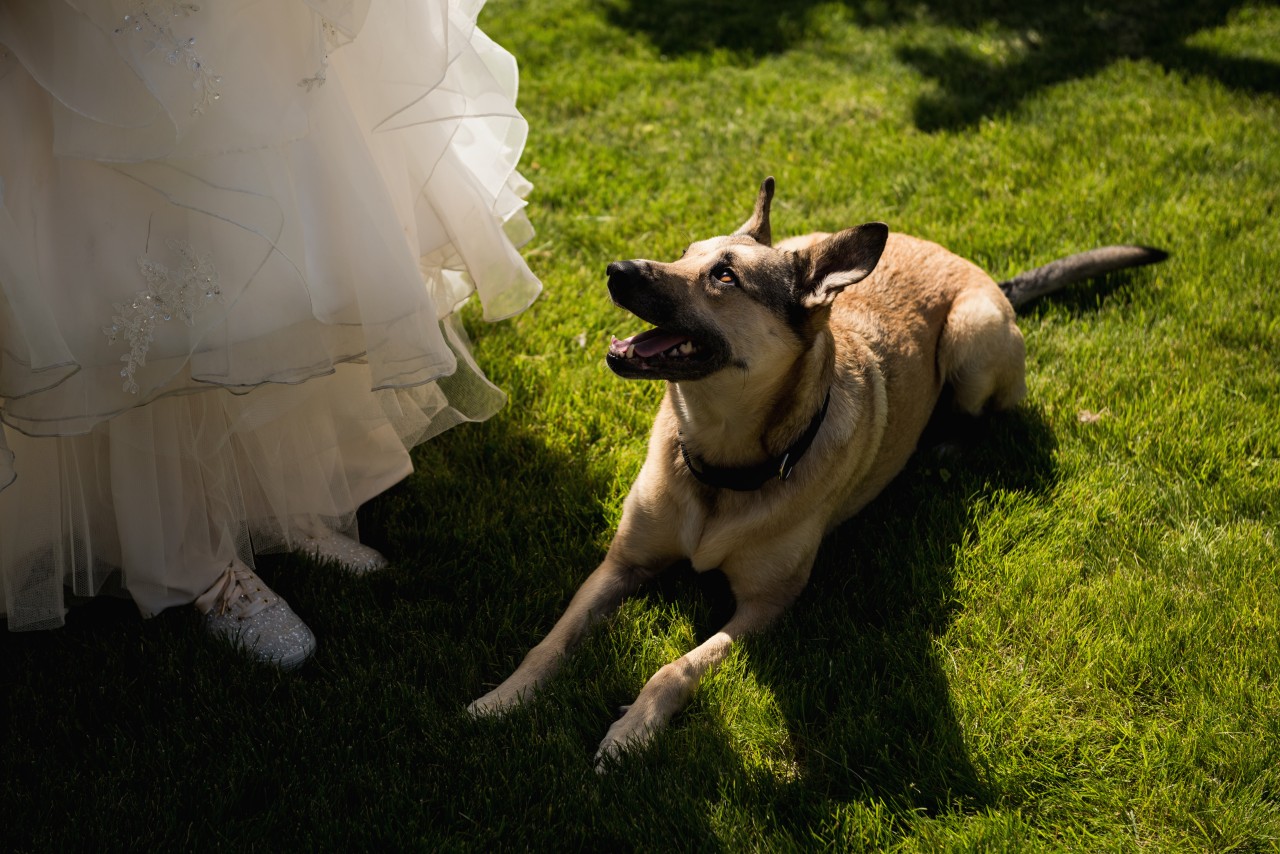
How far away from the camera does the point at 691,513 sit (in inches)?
138

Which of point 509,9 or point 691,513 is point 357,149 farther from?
point 509,9

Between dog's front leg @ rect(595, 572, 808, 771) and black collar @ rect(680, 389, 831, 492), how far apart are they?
1.23 feet

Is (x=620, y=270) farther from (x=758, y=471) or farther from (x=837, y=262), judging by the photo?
(x=758, y=471)

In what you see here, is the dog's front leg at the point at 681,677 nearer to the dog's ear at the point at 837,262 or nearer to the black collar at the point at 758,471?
the black collar at the point at 758,471

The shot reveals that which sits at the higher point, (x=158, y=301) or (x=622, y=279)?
(x=158, y=301)

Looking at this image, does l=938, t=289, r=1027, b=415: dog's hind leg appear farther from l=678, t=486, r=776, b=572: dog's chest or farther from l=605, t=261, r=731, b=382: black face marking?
l=605, t=261, r=731, b=382: black face marking

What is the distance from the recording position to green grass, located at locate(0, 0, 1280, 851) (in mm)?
2785

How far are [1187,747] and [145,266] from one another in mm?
3234

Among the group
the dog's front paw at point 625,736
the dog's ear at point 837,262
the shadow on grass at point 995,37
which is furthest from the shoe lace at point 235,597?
the shadow on grass at point 995,37

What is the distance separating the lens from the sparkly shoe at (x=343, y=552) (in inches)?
143

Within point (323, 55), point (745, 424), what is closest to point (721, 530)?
point (745, 424)

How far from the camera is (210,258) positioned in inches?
108

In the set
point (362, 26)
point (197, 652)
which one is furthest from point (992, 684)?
point (362, 26)

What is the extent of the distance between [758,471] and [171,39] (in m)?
2.14
